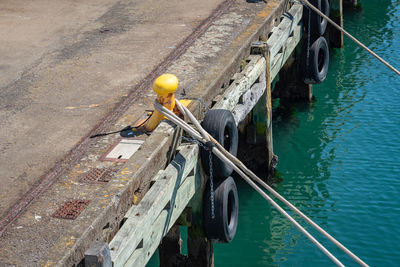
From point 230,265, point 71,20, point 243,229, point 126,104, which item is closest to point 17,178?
point 126,104

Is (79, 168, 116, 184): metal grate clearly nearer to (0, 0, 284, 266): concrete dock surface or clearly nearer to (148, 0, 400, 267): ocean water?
(0, 0, 284, 266): concrete dock surface

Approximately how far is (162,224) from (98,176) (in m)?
1.08

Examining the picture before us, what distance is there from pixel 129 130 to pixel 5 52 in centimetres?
487

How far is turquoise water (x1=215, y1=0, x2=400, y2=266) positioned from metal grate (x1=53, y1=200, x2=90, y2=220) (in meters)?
4.05

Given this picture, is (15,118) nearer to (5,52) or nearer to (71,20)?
(5,52)

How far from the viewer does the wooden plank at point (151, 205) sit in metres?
6.39

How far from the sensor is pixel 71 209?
7.28 metres

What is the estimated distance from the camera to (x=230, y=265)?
35.3ft

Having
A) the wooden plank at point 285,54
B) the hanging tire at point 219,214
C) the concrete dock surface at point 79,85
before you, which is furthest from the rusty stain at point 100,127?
the hanging tire at point 219,214

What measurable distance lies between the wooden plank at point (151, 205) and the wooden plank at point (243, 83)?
1.49m

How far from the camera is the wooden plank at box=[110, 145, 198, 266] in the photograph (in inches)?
252

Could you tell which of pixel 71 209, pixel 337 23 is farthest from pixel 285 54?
pixel 71 209

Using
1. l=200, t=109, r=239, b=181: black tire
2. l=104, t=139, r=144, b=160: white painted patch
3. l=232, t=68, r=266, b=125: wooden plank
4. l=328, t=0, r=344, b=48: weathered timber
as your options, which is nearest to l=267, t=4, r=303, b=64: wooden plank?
l=232, t=68, r=266, b=125: wooden plank

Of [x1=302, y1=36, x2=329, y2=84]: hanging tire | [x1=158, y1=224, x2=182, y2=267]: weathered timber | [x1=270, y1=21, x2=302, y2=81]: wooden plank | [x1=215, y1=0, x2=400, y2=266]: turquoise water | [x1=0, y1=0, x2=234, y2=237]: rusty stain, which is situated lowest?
[x1=215, y1=0, x2=400, y2=266]: turquoise water
